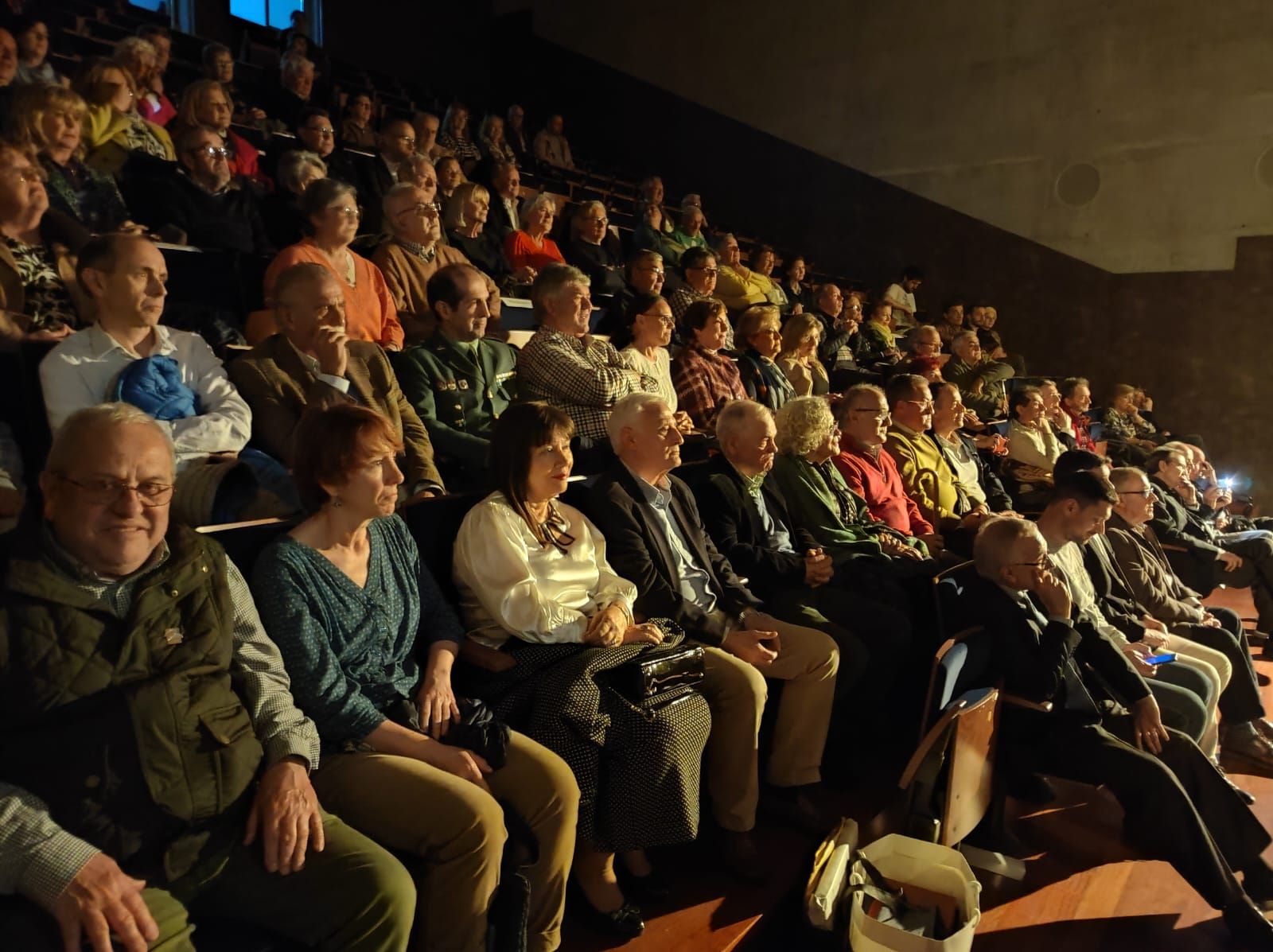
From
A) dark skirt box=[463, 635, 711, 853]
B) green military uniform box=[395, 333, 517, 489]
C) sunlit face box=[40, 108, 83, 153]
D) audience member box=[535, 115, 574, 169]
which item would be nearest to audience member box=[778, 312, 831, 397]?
green military uniform box=[395, 333, 517, 489]

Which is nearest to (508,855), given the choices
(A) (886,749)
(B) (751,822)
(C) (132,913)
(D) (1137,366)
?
(C) (132,913)

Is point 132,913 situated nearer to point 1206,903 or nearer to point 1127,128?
point 1206,903

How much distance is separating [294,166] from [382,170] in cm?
86

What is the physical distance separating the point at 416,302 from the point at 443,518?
1385 millimetres

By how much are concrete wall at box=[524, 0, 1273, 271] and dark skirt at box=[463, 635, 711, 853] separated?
6301 mm

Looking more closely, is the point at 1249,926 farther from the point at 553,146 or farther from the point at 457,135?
the point at 553,146

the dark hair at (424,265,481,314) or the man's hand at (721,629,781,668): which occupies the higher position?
the dark hair at (424,265,481,314)

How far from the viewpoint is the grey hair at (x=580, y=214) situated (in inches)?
175

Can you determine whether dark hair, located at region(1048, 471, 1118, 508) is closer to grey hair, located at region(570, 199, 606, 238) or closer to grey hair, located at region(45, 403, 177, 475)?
grey hair, located at region(45, 403, 177, 475)

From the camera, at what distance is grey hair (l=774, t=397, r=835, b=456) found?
2.55 m

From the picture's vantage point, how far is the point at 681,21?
8.45 m

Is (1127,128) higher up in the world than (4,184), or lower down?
higher up

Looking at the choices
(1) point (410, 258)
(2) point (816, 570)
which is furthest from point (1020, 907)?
(1) point (410, 258)

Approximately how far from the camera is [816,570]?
2.32 meters
